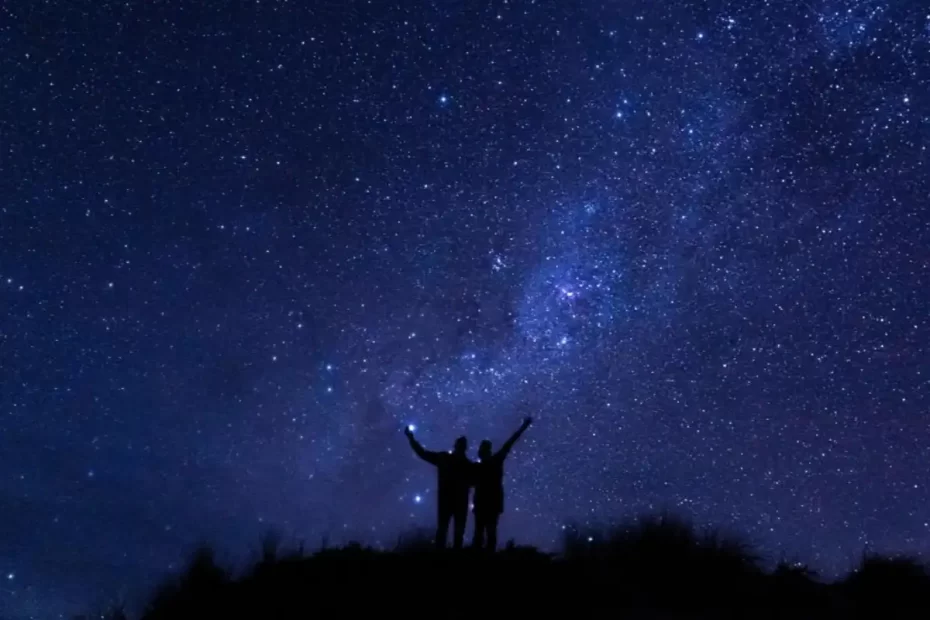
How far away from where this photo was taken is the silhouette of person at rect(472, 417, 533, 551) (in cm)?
1308

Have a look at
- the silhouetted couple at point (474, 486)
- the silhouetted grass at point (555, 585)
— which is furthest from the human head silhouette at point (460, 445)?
the silhouetted grass at point (555, 585)

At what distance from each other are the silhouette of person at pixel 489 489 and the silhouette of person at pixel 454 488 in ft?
0.58

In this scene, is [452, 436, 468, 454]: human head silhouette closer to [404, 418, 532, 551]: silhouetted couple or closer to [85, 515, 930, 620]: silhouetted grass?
[404, 418, 532, 551]: silhouetted couple

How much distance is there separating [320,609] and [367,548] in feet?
7.93

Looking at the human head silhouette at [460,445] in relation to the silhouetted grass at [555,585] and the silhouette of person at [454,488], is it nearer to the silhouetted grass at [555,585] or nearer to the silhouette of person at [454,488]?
the silhouette of person at [454,488]

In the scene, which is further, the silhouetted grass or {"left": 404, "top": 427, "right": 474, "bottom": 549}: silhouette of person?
{"left": 404, "top": 427, "right": 474, "bottom": 549}: silhouette of person

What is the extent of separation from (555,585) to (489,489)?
2148mm

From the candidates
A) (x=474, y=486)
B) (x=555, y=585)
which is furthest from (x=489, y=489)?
(x=555, y=585)

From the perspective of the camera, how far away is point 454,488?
13.2 meters

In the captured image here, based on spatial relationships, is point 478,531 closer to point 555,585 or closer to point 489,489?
point 489,489

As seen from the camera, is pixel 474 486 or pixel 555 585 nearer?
pixel 555 585

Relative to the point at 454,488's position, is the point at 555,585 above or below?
below

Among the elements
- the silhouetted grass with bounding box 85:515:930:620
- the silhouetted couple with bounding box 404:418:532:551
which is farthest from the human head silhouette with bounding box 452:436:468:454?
the silhouetted grass with bounding box 85:515:930:620

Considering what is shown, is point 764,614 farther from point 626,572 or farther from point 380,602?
point 380,602
